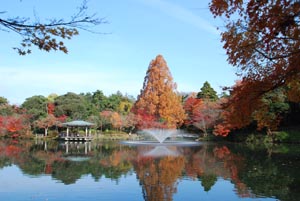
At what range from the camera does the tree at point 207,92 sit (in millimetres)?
36344

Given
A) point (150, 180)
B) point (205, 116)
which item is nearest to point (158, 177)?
point (150, 180)

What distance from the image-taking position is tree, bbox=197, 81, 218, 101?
1431 inches

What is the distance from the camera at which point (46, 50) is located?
393cm

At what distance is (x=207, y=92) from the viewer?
36656 millimetres

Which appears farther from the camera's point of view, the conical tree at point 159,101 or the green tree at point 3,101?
the green tree at point 3,101

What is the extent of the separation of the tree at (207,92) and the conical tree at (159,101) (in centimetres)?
385

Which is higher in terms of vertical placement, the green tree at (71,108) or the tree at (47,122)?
the green tree at (71,108)

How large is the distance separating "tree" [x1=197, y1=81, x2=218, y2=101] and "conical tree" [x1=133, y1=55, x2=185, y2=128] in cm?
385

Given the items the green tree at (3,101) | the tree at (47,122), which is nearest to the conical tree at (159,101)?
the tree at (47,122)

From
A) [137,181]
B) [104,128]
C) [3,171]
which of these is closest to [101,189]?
[137,181]

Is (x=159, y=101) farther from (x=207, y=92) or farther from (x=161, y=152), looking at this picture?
(x=161, y=152)

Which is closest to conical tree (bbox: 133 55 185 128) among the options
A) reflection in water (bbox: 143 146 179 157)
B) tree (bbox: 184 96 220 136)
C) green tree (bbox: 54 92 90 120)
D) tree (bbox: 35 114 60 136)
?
tree (bbox: 184 96 220 136)

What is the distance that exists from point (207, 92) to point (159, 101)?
21.0ft

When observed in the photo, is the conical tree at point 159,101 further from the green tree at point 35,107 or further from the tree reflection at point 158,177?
the tree reflection at point 158,177
